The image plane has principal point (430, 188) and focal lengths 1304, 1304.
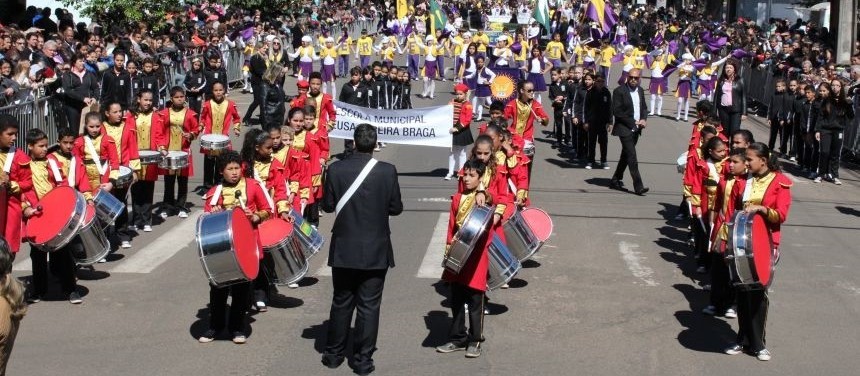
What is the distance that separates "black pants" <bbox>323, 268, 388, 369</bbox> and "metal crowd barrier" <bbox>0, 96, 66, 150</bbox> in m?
10.9

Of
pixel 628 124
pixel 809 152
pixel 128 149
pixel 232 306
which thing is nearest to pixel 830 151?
pixel 809 152

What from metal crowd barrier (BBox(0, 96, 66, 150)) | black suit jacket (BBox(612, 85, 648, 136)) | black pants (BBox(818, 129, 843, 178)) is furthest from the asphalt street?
metal crowd barrier (BBox(0, 96, 66, 150))

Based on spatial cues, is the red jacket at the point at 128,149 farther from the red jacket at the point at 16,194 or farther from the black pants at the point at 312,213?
the red jacket at the point at 16,194

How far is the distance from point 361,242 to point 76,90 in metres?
13.0

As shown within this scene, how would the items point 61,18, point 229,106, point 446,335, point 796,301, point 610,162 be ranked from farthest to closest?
point 61,18 < point 610,162 < point 229,106 < point 796,301 < point 446,335

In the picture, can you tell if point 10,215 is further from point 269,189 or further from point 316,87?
point 316,87

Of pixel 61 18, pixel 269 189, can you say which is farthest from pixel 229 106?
pixel 61 18

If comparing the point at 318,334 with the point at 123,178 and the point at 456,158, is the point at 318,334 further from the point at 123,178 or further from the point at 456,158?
the point at 456,158

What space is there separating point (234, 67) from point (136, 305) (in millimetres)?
23193

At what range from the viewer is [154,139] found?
15391 millimetres

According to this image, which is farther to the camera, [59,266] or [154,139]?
[154,139]

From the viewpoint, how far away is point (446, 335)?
10.6m

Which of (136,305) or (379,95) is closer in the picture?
(136,305)

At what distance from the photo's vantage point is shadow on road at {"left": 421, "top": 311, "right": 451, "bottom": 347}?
34.0ft
